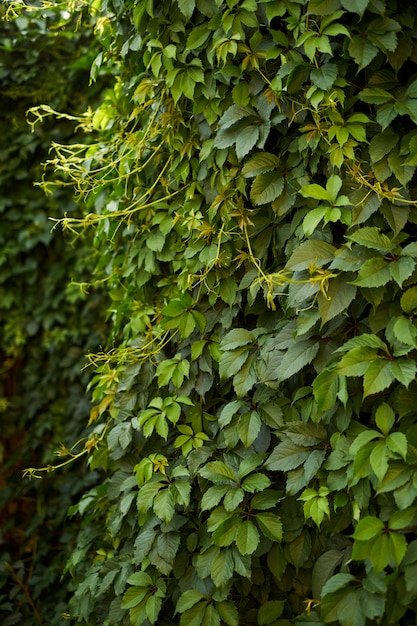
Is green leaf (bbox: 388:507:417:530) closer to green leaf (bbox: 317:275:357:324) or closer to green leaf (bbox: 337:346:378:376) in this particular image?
green leaf (bbox: 337:346:378:376)

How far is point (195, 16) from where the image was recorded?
158 centimetres

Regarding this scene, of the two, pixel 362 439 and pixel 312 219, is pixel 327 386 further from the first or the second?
pixel 312 219

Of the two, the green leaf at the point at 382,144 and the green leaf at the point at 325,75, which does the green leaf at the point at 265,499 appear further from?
the green leaf at the point at 325,75

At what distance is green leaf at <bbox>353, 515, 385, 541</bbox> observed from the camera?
47.8 inches

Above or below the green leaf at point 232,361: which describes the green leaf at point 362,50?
above

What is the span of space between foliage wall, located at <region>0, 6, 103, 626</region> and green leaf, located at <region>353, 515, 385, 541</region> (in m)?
1.92

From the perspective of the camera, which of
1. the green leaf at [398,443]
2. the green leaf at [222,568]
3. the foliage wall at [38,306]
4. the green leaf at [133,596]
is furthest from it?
the foliage wall at [38,306]

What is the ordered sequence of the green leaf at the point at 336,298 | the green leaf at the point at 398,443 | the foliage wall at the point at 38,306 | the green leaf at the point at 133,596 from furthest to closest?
the foliage wall at the point at 38,306 → the green leaf at the point at 133,596 → the green leaf at the point at 336,298 → the green leaf at the point at 398,443

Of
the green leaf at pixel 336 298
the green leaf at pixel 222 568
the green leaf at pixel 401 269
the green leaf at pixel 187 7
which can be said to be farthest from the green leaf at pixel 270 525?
the green leaf at pixel 187 7

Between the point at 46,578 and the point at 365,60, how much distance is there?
2.40 metres

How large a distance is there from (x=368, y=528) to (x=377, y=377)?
294 mm

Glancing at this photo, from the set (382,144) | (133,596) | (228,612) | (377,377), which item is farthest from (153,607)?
(382,144)

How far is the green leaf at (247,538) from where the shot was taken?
1.38 m

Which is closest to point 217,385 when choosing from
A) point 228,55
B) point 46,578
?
point 228,55
